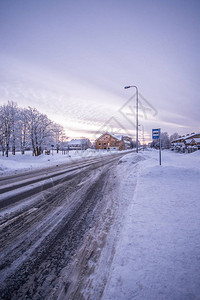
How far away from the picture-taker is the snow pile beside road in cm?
162

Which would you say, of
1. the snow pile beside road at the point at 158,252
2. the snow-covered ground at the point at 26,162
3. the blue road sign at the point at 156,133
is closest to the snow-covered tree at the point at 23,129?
the snow-covered ground at the point at 26,162

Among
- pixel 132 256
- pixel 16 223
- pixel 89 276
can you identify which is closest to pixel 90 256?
pixel 89 276

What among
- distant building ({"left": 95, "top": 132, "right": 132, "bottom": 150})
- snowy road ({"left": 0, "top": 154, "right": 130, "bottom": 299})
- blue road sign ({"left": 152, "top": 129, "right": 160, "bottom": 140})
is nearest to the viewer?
snowy road ({"left": 0, "top": 154, "right": 130, "bottom": 299})

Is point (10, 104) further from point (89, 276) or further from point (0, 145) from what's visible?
point (89, 276)

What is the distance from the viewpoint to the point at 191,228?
9.00ft

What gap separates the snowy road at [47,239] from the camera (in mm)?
1754

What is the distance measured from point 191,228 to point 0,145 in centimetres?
2938

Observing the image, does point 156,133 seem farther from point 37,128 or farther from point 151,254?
point 37,128

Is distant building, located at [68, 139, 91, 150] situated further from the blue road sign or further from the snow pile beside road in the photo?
the snow pile beside road

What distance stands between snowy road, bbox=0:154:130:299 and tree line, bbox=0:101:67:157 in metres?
22.9

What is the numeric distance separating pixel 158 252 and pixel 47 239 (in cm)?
212

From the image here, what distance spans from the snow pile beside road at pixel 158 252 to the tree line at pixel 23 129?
26.0 meters

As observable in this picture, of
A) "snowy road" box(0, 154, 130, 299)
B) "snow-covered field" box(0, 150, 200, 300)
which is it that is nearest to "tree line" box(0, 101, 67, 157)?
"snowy road" box(0, 154, 130, 299)

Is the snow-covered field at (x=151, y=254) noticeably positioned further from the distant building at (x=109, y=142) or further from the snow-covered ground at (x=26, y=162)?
the distant building at (x=109, y=142)
